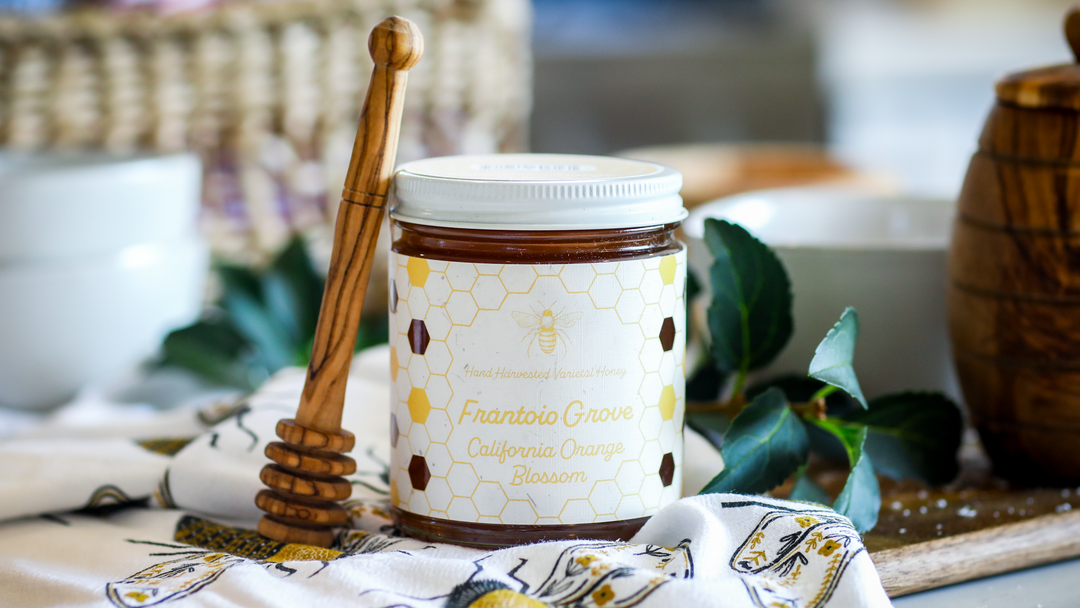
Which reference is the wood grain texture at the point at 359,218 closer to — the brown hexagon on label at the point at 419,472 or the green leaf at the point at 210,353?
the brown hexagon on label at the point at 419,472

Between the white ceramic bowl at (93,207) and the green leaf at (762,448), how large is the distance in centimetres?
44

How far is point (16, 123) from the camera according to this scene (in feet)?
2.42

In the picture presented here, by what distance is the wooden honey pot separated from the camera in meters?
0.40

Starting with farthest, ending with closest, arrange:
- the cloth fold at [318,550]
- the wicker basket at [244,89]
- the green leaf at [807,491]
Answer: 1. the wicker basket at [244,89]
2. the green leaf at [807,491]
3. the cloth fold at [318,550]

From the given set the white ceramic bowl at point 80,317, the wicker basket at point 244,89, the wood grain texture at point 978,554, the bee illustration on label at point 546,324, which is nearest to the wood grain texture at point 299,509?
the bee illustration on label at point 546,324

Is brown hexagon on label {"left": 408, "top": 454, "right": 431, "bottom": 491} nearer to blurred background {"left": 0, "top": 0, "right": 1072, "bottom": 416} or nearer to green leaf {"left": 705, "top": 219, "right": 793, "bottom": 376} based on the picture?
green leaf {"left": 705, "top": 219, "right": 793, "bottom": 376}

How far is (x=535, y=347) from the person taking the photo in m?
0.33

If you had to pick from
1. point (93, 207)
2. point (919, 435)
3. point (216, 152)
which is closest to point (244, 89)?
point (216, 152)

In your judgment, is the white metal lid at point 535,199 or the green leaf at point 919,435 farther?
the green leaf at point 919,435

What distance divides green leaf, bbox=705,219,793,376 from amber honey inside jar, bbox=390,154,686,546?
0.17 feet

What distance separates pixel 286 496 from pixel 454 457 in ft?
0.24

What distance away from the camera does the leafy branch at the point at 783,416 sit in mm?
375

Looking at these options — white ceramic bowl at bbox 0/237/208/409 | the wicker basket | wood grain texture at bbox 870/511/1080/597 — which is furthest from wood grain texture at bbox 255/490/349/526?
the wicker basket

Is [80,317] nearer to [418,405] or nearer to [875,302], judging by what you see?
[418,405]
